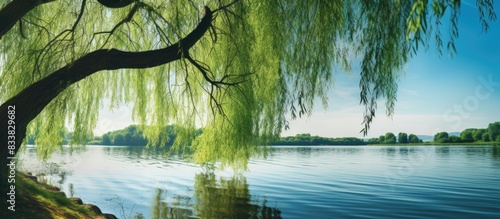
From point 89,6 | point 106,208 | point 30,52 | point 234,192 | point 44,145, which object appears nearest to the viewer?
point 30,52

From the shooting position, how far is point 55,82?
4621mm

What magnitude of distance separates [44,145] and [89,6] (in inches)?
95.4

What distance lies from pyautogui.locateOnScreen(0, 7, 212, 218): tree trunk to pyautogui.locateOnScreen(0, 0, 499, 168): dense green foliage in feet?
1.12

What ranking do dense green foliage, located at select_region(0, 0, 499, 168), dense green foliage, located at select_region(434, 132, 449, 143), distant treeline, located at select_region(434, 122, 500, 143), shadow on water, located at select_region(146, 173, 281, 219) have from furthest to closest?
1. dense green foliage, located at select_region(434, 132, 449, 143)
2. distant treeline, located at select_region(434, 122, 500, 143)
3. shadow on water, located at select_region(146, 173, 281, 219)
4. dense green foliage, located at select_region(0, 0, 499, 168)

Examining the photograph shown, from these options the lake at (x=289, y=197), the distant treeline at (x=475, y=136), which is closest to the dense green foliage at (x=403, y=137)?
the distant treeline at (x=475, y=136)

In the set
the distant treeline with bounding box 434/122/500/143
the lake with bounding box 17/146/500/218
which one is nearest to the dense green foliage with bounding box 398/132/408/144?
the distant treeline with bounding box 434/122/500/143

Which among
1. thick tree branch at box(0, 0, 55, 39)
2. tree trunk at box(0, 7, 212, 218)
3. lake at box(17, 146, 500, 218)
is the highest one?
thick tree branch at box(0, 0, 55, 39)

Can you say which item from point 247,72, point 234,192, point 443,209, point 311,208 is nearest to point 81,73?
point 247,72

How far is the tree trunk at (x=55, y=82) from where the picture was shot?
454 cm

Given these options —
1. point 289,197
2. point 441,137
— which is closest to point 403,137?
point 441,137

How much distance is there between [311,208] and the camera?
30.9 ft

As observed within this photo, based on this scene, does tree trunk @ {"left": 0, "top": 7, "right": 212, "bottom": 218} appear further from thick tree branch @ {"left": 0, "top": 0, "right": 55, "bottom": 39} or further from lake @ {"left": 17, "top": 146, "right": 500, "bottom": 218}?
lake @ {"left": 17, "top": 146, "right": 500, "bottom": 218}

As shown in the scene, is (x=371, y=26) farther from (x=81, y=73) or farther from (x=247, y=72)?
(x=81, y=73)

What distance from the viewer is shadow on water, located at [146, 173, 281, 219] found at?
8317 millimetres
